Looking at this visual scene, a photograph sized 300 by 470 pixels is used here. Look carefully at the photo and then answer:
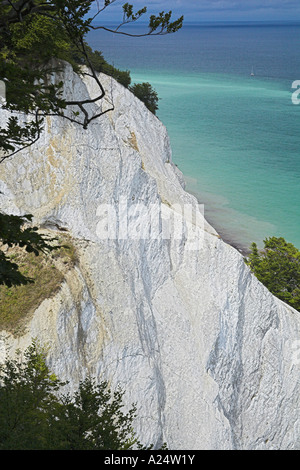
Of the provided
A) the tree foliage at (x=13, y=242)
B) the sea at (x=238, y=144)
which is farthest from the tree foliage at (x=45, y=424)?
the sea at (x=238, y=144)

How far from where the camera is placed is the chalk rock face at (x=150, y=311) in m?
15.7

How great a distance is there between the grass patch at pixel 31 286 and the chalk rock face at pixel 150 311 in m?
0.30

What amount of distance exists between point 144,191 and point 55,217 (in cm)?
480

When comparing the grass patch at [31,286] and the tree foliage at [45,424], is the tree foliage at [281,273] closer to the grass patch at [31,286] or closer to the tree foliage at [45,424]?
the grass patch at [31,286]

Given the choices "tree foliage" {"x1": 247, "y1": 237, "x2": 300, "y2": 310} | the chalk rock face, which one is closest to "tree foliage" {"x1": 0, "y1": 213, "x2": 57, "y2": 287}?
the chalk rock face

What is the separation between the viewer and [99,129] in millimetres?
20641

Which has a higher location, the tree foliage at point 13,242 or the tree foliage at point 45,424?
the tree foliage at point 13,242

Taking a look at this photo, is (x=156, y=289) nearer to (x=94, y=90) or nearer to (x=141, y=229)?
(x=141, y=229)

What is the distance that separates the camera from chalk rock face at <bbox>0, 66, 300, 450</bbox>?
1573 centimetres

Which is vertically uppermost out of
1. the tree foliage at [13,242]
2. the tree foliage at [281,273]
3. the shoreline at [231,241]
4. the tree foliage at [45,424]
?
the shoreline at [231,241]

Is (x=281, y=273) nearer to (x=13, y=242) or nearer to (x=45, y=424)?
(x=45, y=424)

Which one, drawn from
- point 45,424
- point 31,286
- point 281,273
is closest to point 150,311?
point 31,286

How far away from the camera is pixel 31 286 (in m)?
15.0
